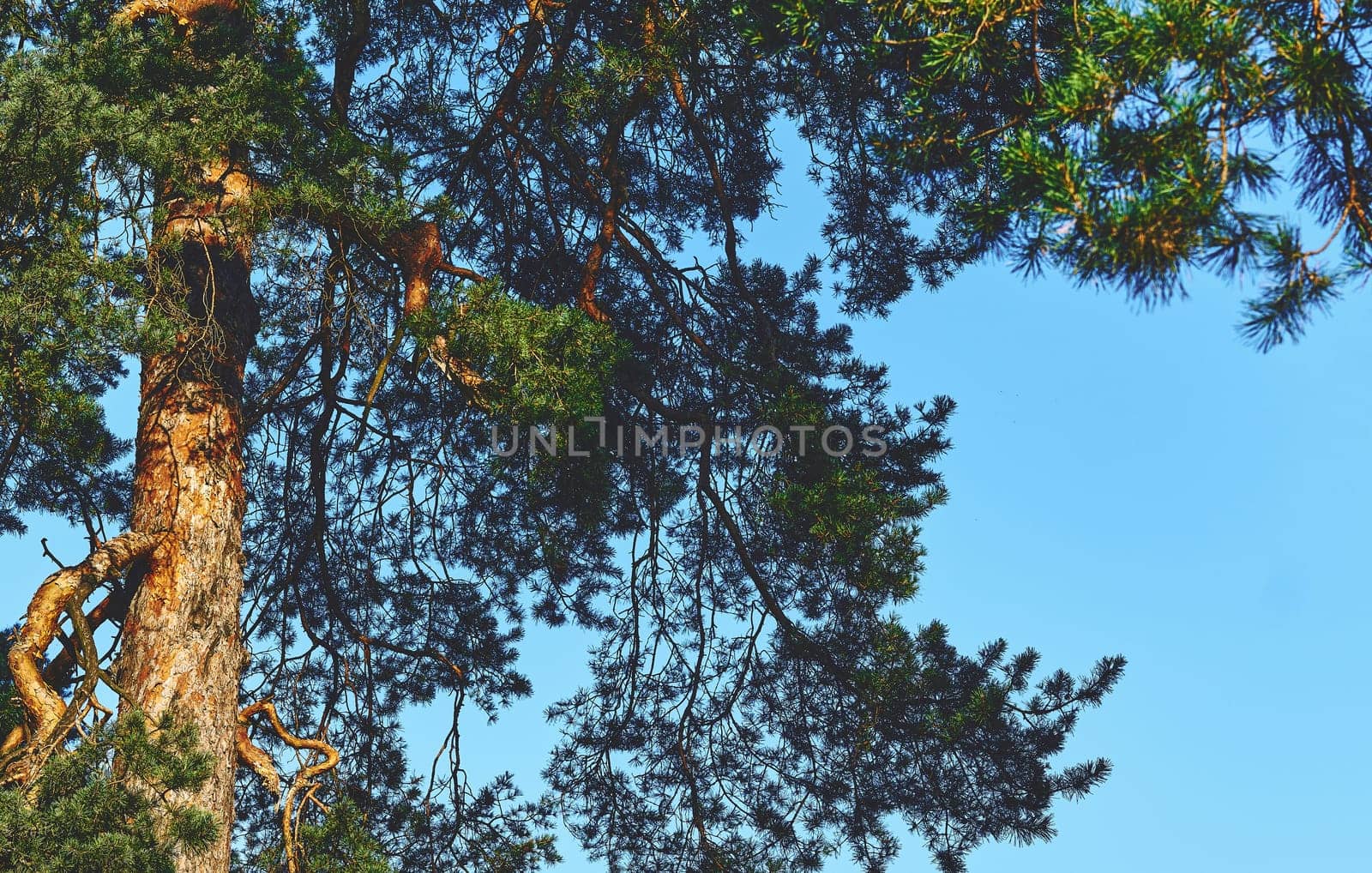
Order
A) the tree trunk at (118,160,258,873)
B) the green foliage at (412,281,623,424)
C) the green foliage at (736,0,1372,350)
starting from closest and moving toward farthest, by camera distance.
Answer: the green foliage at (736,0,1372,350)
the tree trunk at (118,160,258,873)
the green foliage at (412,281,623,424)

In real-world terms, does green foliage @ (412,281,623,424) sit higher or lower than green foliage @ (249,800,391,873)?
higher

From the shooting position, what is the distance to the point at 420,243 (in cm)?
522

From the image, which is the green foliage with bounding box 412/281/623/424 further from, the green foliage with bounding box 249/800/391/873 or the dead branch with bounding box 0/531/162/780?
the green foliage with bounding box 249/800/391/873

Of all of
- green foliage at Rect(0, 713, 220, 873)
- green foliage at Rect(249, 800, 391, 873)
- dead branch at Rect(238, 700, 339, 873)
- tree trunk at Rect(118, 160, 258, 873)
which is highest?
tree trunk at Rect(118, 160, 258, 873)

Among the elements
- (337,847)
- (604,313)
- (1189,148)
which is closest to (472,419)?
(604,313)

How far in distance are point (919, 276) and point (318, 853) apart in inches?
174

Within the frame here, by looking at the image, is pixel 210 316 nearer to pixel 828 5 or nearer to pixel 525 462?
pixel 525 462

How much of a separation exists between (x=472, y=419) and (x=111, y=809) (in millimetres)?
3675

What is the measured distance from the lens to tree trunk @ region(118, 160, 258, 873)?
14.5 ft

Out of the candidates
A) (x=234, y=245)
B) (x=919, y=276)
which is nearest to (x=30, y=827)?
(x=234, y=245)

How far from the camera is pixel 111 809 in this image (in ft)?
10.6

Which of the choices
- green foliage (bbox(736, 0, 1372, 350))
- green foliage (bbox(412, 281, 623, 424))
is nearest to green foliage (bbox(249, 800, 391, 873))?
green foliage (bbox(412, 281, 623, 424))

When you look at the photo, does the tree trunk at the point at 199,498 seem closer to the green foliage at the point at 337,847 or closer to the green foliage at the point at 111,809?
the green foliage at the point at 337,847

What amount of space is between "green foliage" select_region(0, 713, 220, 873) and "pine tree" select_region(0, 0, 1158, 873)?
1.3 inches
